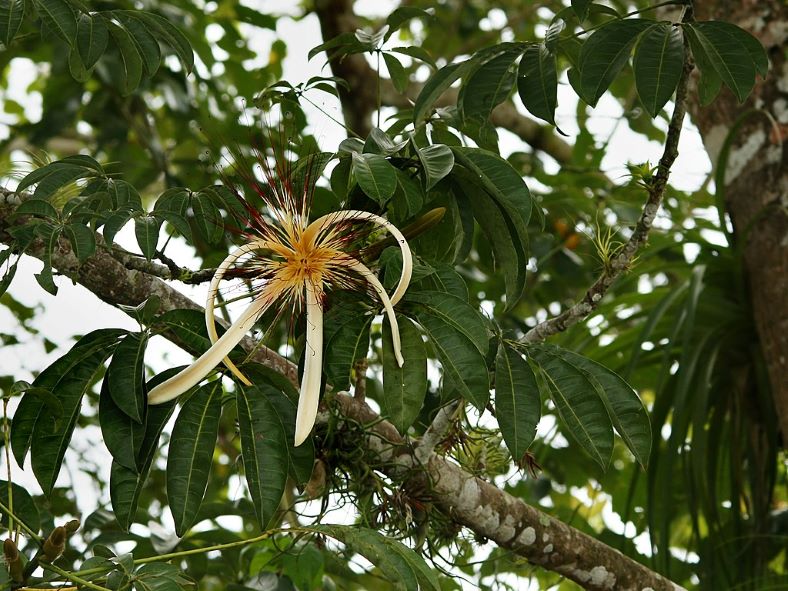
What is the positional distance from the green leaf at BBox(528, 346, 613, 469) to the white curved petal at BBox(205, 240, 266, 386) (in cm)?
23

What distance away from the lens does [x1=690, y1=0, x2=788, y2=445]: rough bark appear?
140cm

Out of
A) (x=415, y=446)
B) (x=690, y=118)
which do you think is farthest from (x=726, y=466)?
(x=415, y=446)

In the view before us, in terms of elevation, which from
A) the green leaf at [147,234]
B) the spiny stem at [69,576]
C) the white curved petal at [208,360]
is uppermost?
the green leaf at [147,234]

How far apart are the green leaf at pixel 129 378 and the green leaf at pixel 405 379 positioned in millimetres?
181

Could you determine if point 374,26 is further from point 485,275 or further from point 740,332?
point 740,332

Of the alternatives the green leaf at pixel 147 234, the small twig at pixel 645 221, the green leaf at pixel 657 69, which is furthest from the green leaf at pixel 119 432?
the green leaf at pixel 657 69

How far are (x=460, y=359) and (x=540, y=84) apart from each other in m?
0.25

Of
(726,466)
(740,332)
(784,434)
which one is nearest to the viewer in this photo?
(784,434)

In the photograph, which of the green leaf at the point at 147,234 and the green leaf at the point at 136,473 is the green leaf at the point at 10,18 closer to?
the green leaf at the point at 147,234

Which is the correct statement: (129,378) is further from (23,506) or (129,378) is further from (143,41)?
(143,41)

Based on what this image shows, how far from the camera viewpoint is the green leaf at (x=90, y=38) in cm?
86

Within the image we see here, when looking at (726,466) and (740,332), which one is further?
(726,466)

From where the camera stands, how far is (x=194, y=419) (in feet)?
2.47

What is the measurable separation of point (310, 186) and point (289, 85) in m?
0.19
